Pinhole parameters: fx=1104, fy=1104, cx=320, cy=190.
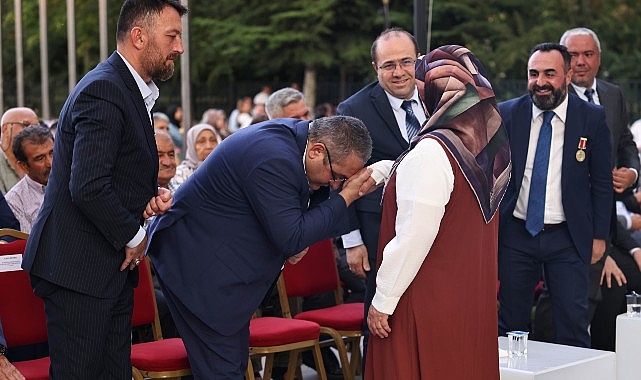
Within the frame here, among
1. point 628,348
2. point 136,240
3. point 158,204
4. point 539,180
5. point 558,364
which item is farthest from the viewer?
point 539,180

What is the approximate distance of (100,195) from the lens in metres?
3.54

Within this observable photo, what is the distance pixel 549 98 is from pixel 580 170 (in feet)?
1.26

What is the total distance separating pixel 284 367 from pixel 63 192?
8.23 ft

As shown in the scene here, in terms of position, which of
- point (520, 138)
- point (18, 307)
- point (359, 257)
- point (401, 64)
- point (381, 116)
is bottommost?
point (18, 307)

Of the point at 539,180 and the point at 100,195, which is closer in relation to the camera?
the point at 100,195

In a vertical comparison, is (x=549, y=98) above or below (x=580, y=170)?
above

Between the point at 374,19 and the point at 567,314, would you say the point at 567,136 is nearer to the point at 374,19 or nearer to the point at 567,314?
the point at 567,314

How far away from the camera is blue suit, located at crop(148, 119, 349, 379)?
3871 millimetres

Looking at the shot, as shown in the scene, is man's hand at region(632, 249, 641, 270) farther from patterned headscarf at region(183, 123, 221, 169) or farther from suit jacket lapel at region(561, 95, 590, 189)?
patterned headscarf at region(183, 123, 221, 169)

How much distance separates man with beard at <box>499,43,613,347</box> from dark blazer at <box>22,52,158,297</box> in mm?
2273

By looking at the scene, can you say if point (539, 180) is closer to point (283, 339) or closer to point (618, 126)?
point (618, 126)

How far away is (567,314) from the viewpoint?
542 centimetres

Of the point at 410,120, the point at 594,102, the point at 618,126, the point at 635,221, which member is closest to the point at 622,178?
the point at 618,126

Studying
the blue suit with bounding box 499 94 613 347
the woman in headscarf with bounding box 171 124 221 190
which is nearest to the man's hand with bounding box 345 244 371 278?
the blue suit with bounding box 499 94 613 347
